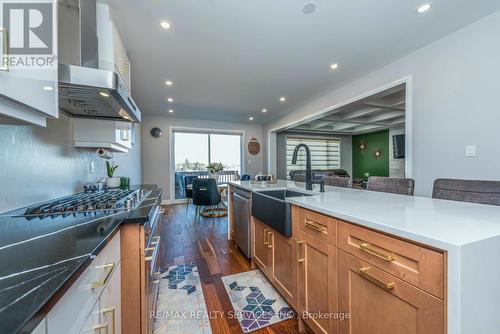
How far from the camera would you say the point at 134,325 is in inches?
38.3

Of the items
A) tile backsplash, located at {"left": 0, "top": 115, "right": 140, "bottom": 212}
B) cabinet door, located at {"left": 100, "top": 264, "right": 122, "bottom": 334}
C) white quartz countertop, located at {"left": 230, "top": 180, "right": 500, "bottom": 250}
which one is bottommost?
cabinet door, located at {"left": 100, "top": 264, "right": 122, "bottom": 334}

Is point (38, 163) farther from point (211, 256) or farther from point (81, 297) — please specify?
point (211, 256)

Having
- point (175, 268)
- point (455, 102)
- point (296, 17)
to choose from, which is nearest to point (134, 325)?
point (175, 268)

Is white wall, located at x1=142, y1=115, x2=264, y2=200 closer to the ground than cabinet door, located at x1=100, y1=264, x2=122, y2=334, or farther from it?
farther from it

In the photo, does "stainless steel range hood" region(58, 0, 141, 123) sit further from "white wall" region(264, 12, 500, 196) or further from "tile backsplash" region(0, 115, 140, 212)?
"white wall" region(264, 12, 500, 196)

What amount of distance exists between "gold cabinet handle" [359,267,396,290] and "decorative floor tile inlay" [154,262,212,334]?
1.10 m

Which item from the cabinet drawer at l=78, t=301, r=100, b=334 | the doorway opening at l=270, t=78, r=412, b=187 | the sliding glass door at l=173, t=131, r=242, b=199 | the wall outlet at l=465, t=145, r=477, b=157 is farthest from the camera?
the sliding glass door at l=173, t=131, r=242, b=199

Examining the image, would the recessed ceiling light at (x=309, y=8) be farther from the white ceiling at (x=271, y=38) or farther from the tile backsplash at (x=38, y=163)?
the tile backsplash at (x=38, y=163)

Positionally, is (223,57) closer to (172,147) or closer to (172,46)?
(172,46)

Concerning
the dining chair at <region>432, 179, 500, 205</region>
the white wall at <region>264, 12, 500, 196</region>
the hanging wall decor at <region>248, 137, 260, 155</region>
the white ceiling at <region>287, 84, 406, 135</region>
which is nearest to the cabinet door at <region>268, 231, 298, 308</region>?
the dining chair at <region>432, 179, 500, 205</region>

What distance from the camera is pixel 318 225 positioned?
1.13 metres

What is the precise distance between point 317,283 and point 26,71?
1.63 metres

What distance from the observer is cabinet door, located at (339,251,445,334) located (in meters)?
0.65

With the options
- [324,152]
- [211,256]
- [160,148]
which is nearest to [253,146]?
[160,148]
